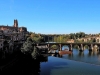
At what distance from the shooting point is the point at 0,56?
2005cm

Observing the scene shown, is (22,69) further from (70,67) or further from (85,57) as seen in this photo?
(85,57)

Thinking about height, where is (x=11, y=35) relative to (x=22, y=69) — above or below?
above

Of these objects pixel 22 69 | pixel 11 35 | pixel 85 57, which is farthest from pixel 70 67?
pixel 11 35

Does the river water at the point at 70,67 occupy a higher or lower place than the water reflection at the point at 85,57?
lower

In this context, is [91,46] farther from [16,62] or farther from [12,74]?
[12,74]

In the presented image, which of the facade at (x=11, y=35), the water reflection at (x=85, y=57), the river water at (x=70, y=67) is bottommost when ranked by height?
the river water at (x=70, y=67)

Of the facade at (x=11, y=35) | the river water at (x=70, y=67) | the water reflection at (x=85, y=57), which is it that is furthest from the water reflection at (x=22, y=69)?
the water reflection at (x=85, y=57)

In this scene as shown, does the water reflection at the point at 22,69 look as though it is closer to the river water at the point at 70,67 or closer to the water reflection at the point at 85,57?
the river water at the point at 70,67

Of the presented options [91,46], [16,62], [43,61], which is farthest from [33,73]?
[91,46]

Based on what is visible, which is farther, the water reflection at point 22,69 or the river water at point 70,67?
the river water at point 70,67

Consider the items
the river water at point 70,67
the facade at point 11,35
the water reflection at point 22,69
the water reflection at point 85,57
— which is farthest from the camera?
the water reflection at point 85,57

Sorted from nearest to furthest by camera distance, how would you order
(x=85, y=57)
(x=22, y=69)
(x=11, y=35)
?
(x=22, y=69)
(x=11, y=35)
(x=85, y=57)

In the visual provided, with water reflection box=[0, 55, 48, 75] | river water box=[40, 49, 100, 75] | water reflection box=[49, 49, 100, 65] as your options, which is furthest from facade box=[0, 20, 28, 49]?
water reflection box=[49, 49, 100, 65]

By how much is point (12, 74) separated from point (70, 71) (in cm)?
760
